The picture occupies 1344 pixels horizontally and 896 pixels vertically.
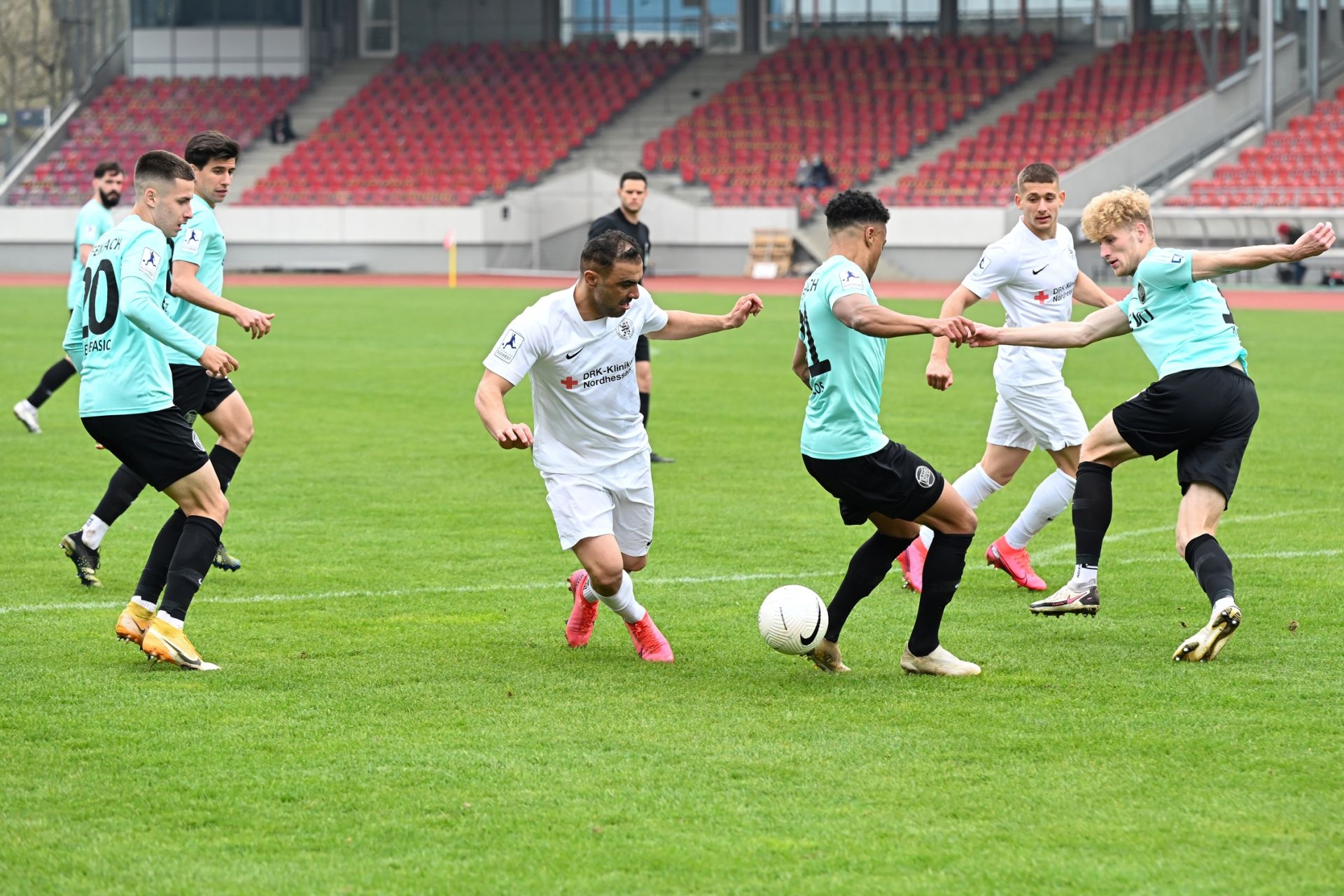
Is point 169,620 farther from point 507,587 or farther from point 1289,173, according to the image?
point 1289,173

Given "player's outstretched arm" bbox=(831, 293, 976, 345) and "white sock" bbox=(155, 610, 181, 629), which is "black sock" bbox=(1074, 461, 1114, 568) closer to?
"player's outstretched arm" bbox=(831, 293, 976, 345)

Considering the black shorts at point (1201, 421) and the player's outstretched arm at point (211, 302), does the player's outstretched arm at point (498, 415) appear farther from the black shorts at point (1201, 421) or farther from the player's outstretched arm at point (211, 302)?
the black shorts at point (1201, 421)

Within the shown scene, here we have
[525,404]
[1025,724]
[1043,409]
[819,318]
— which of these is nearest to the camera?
[1025,724]

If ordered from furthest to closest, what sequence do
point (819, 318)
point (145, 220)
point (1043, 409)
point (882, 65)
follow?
1. point (882, 65)
2. point (1043, 409)
3. point (145, 220)
4. point (819, 318)

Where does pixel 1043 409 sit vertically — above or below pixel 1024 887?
above

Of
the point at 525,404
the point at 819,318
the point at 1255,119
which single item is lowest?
the point at 525,404

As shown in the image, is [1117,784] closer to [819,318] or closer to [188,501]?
[819,318]

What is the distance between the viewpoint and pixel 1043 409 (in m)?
8.32

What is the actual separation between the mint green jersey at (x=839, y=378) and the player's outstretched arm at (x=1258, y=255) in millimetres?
1399

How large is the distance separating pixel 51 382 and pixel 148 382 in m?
8.04

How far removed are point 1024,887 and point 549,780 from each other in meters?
1.55

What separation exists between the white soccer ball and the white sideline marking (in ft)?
6.02

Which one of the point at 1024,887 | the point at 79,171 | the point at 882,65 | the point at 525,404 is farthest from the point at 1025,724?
the point at 79,171

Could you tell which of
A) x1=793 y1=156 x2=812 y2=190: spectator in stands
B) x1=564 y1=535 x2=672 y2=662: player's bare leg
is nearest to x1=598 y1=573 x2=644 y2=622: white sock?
x1=564 y1=535 x2=672 y2=662: player's bare leg
